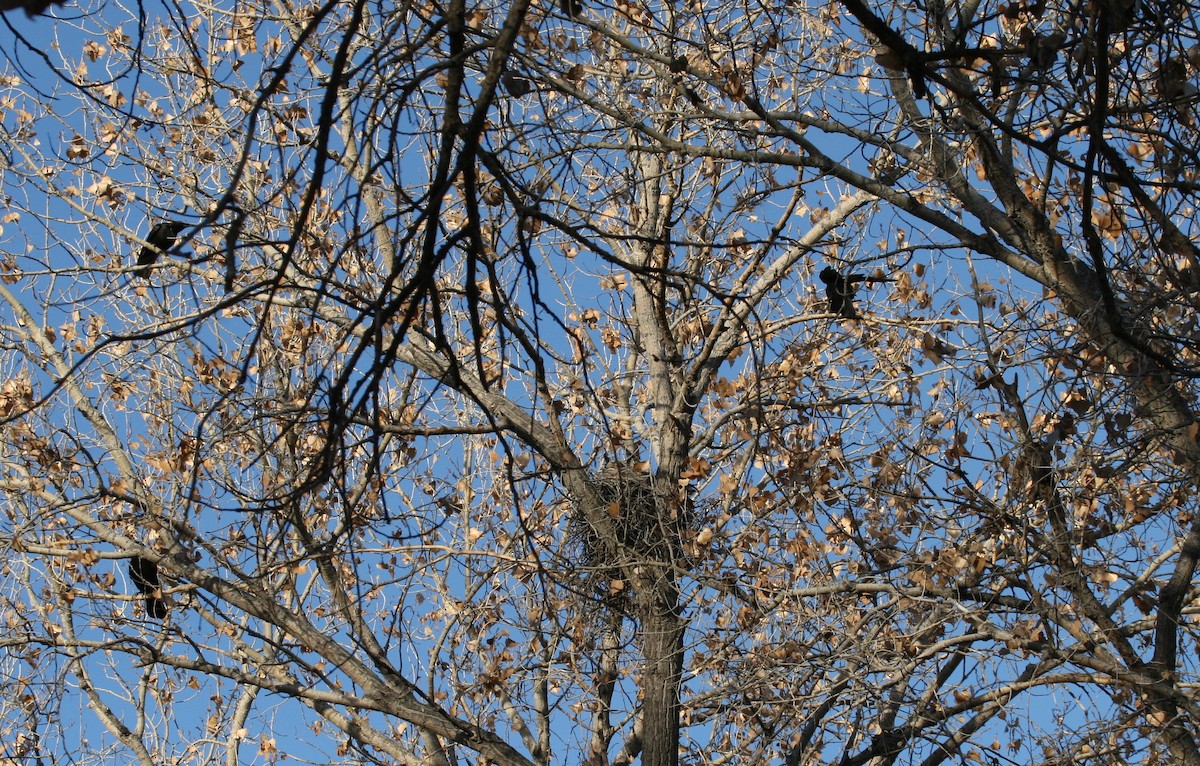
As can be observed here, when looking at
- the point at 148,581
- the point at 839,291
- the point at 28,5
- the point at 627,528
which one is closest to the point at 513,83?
the point at 28,5

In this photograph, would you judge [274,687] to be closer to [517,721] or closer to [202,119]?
[517,721]

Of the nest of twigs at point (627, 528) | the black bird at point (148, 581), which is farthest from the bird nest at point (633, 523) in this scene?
the black bird at point (148, 581)

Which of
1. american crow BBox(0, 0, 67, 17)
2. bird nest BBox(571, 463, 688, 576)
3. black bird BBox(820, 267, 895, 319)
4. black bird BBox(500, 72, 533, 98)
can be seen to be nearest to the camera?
american crow BBox(0, 0, 67, 17)

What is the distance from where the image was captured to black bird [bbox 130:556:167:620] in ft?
25.8

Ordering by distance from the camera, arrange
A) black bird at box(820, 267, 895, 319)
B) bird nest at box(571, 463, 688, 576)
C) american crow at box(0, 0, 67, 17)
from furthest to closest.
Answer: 1. bird nest at box(571, 463, 688, 576)
2. black bird at box(820, 267, 895, 319)
3. american crow at box(0, 0, 67, 17)

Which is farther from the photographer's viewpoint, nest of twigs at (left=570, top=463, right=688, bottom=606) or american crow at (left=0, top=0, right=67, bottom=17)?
nest of twigs at (left=570, top=463, right=688, bottom=606)

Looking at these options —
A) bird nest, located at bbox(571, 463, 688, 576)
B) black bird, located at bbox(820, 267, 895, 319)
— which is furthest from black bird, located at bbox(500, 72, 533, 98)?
bird nest, located at bbox(571, 463, 688, 576)

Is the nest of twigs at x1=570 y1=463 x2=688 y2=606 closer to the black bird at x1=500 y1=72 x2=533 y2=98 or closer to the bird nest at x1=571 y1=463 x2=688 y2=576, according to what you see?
the bird nest at x1=571 y1=463 x2=688 y2=576

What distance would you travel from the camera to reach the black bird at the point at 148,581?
788cm

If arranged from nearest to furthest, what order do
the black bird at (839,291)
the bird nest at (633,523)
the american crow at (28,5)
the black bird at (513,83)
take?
the american crow at (28,5)
the black bird at (513,83)
the black bird at (839,291)
the bird nest at (633,523)

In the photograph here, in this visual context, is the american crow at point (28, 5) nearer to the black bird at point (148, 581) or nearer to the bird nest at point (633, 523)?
the bird nest at point (633, 523)

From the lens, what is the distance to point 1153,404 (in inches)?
194

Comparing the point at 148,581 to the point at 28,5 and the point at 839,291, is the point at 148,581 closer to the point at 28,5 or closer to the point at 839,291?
the point at 839,291

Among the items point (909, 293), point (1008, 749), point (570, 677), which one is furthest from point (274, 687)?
Result: point (909, 293)
